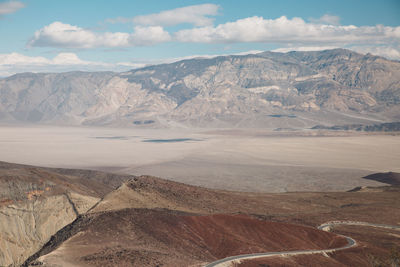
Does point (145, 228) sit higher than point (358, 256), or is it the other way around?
point (145, 228)

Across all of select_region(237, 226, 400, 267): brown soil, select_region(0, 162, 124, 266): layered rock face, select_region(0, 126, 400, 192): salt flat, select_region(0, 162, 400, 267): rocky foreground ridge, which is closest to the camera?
select_region(0, 162, 400, 267): rocky foreground ridge


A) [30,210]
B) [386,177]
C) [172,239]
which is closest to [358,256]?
[172,239]

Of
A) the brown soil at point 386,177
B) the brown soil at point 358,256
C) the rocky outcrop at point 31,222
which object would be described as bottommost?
the brown soil at point 386,177

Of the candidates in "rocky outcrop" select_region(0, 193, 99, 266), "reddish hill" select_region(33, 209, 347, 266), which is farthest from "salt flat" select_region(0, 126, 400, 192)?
"rocky outcrop" select_region(0, 193, 99, 266)

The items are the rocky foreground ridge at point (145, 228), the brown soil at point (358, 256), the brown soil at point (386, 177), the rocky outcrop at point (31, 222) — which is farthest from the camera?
the brown soil at point (386, 177)

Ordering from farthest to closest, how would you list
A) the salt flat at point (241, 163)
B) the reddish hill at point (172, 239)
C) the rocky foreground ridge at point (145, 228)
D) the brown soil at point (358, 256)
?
the salt flat at point (241, 163), the brown soil at point (358, 256), the rocky foreground ridge at point (145, 228), the reddish hill at point (172, 239)

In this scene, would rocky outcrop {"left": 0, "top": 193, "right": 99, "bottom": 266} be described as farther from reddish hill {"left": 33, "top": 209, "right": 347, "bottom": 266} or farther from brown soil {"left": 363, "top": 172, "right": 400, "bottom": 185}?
brown soil {"left": 363, "top": 172, "right": 400, "bottom": 185}

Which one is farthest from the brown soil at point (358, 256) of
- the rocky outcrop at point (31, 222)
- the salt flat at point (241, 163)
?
the salt flat at point (241, 163)

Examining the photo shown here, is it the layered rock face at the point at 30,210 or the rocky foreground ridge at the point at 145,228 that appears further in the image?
the layered rock face at the point at 30,210

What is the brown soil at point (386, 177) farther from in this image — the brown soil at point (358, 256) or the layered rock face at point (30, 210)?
the layered rock face at point (30, 210)

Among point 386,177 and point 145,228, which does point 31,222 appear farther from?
point 386,177

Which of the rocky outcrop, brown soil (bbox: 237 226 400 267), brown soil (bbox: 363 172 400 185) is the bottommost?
brown soil (bbox: 363 172 400 185)

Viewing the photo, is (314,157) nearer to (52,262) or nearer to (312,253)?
(312,253)
